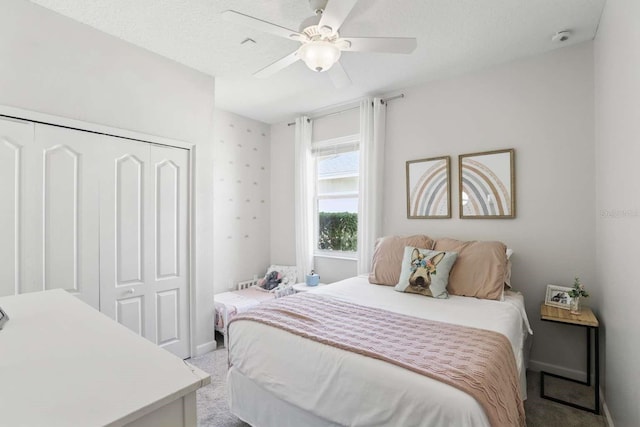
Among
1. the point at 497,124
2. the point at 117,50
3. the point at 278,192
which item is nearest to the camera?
the point at 117,50

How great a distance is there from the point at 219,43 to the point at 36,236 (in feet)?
6.22

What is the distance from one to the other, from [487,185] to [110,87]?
10.7 ft

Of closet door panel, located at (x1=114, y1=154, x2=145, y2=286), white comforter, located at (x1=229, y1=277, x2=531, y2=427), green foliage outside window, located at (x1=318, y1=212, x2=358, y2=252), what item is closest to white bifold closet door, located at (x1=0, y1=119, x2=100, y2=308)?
closet door panel, located at (x1=114, y1=154, x2=145, y2=286)

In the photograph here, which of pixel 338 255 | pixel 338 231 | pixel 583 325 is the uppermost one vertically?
pixel 338 231

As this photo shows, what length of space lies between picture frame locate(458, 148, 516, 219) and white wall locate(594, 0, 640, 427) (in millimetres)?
592

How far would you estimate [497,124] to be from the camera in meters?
2.81

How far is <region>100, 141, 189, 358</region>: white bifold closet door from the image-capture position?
2420mm

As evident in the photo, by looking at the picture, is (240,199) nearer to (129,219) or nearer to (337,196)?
(337,196)

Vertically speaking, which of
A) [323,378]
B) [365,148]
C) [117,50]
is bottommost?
[323,378]

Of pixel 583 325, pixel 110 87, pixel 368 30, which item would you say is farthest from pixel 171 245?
pixel 583 325

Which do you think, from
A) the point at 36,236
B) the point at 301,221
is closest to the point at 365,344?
the point at 36,236

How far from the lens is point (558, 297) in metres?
2.40

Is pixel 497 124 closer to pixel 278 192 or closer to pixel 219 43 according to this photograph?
pixel 219 43

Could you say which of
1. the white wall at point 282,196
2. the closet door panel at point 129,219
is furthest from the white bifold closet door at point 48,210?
the white wall at point 282,196
